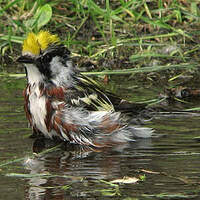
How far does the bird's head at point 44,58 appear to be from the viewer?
6.61 meters

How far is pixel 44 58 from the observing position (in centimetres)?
671

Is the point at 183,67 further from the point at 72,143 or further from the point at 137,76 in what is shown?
the point at 72,143

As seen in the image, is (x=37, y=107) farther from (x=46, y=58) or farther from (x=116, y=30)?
(x=116, y=30)

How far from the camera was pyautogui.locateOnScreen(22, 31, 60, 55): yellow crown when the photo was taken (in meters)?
6.61

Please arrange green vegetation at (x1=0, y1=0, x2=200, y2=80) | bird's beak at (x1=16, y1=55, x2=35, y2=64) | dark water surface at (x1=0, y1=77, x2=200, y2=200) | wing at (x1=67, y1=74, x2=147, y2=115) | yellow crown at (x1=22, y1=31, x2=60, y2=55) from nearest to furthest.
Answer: dark water surface at (x1=0, y1=77, x2=200, y2=200) → bird's beak at (x1=16, y1=55, x2=35, y2=64) → yellow crown at (x1=22, y1=31, x2=60, y2=55) → wing at (x1=67, y1=74, x2=147, y2=115) → green vegetation at (x1=0, y1=0, x2=200, y2=80)

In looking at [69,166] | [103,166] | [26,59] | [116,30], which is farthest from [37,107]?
[116,30]

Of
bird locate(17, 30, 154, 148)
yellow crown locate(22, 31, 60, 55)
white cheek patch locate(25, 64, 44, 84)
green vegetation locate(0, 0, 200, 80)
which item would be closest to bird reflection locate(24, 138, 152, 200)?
bird locate(17, 30, 154, 148)

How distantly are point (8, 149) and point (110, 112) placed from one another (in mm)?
1115

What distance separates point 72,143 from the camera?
21.6 ft

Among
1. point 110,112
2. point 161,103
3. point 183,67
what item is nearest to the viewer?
point 110,112

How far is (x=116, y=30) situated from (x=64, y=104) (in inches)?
148

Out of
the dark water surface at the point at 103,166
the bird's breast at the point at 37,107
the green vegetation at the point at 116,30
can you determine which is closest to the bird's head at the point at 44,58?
the bird's breast at the point at 37,107

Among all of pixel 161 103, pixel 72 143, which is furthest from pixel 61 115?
pixel 161 103

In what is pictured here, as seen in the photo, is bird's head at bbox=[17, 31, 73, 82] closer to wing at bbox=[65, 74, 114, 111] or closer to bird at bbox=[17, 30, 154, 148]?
bird at bbox=[17, 30, 154, 148]
